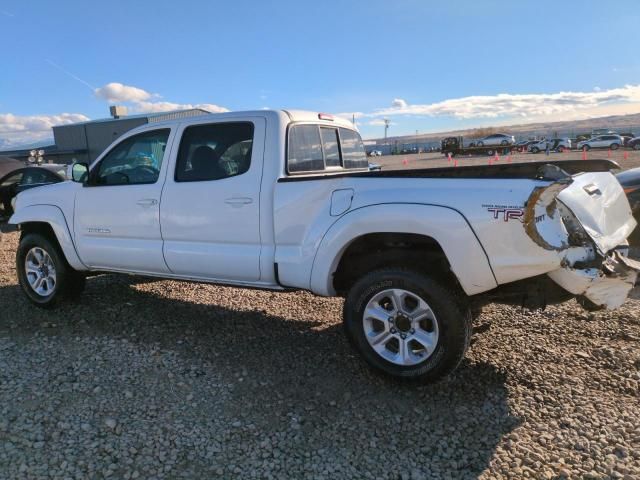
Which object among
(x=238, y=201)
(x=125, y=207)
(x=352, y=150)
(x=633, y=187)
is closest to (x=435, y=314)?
(x=238, y=201)

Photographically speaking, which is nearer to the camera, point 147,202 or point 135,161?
point 147,202

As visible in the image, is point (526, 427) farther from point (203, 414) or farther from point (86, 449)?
point (86, 449)

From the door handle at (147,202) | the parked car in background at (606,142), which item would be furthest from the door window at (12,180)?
the parked car in background at (606,142)

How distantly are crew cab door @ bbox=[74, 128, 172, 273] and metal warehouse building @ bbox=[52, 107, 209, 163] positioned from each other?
28784 millimetres

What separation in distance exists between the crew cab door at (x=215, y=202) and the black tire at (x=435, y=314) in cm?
94

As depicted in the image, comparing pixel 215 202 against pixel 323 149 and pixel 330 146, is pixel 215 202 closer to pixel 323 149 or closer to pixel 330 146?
pixel 323 149

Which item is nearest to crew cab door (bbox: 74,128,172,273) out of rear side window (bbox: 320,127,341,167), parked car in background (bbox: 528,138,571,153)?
rear side window (bbox: 320,127,341,167)

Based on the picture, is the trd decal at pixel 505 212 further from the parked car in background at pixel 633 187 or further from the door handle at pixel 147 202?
the parked car in background at pixel 633 187

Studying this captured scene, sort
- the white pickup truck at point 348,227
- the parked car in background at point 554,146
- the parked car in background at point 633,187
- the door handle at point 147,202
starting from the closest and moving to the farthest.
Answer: the white pickup truck at point 348,227 → the door handle at point 147,202 → the parked car in background at point 633,187 → the parked car in background at point 554,146

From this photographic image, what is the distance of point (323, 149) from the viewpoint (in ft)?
15.6

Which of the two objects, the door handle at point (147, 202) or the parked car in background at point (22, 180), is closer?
the door handle at point (147, 202)

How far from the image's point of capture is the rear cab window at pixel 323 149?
13.9ft

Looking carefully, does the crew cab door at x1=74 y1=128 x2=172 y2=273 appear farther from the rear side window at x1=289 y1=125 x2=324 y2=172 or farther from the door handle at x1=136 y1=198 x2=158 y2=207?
the rear side window at x1=289 y1=125 x2=324 y2=172

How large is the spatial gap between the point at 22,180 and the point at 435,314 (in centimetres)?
1230
